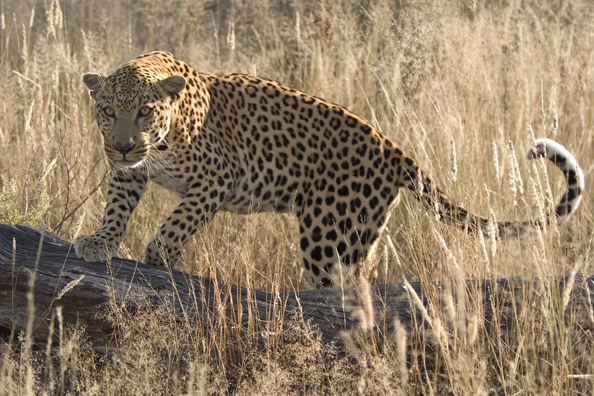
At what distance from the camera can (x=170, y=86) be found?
188 inches

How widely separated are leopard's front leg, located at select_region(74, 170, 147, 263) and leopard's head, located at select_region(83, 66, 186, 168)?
0.87ft

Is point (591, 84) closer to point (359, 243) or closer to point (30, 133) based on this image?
point (359, 243)

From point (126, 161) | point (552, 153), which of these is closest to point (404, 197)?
point (552, 153)

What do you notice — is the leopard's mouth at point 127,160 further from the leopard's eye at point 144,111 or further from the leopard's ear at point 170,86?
the leopard's ear at point 170,86

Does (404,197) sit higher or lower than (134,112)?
lower

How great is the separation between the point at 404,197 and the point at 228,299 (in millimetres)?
2653

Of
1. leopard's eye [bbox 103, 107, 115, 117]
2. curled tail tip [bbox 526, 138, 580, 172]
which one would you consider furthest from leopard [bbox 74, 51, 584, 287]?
curled tail tip [bbox 526, 138, 580, 172]

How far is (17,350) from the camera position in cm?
406

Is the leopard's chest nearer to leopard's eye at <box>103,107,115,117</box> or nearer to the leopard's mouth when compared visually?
the leopard's mouth

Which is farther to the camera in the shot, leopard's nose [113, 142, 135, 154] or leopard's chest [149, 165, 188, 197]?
leopard's chest [149, 165, 188, 197]

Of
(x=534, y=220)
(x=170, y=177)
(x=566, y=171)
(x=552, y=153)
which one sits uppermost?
(x=552, y=153)

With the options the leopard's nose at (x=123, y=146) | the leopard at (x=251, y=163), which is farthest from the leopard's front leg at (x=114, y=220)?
the leopard's nose at (x=123, y=146)

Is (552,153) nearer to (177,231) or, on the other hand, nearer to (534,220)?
(534,220)

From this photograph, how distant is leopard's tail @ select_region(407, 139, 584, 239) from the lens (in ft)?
13.3
